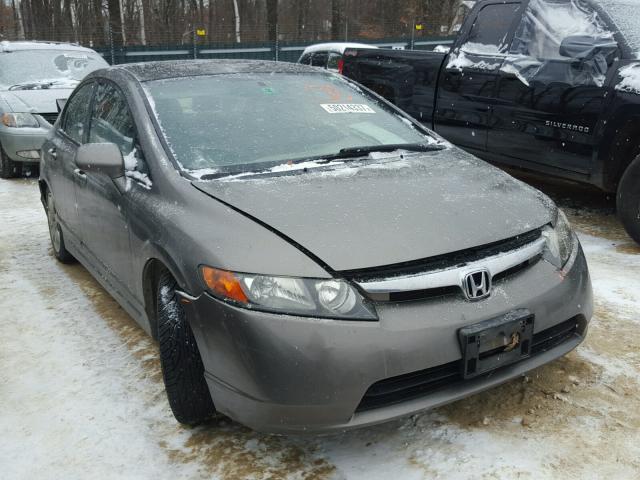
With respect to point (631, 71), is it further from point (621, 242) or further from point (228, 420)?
point (228, 420)

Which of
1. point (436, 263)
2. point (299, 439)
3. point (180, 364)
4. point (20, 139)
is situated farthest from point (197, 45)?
point (436, 263)

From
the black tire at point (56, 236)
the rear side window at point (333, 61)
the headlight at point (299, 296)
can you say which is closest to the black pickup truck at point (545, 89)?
the headlight at point (299, 296)

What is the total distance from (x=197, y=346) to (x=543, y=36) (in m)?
4.36

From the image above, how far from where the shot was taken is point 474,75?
584cm

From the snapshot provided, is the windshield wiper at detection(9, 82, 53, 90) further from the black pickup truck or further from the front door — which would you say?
the front door

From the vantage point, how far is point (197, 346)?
243 centimetres

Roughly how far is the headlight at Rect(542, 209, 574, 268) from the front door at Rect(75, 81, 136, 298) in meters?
1.90

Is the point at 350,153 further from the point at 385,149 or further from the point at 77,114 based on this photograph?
the point at 77,114

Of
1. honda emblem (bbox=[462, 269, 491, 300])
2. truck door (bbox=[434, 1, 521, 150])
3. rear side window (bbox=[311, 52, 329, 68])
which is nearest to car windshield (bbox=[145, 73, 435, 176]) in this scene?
honda emblem (bbox=[462, 269, 491, 300])

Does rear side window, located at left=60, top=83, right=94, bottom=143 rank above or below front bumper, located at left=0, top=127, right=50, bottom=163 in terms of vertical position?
above

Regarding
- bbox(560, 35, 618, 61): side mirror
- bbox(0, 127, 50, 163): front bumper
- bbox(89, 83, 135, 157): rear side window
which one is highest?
bbox(560, 35, 618, 61): side mirror

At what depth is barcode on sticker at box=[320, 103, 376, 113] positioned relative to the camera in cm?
361

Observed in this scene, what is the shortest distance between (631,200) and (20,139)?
659 cm

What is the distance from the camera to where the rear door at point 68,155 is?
4.09 m
